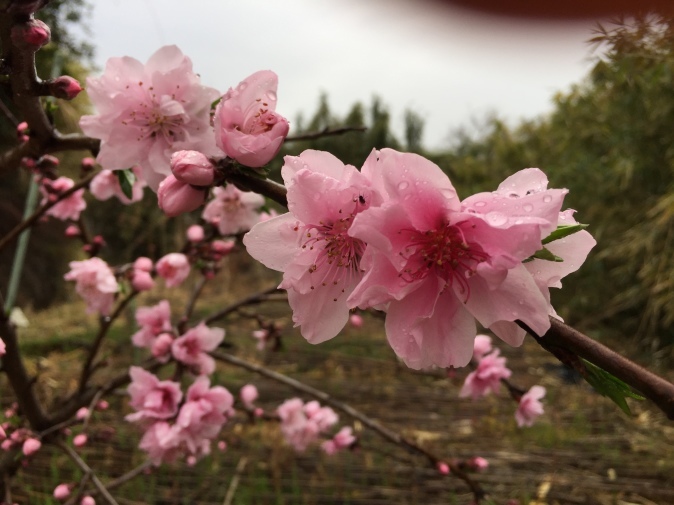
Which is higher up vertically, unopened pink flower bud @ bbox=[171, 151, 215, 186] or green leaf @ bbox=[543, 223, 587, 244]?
green leaf @ bbox=[543, 223, 587, 244]

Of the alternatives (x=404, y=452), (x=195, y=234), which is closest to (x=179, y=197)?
(x=195, y=234)

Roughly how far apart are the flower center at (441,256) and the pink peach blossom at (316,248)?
47mm

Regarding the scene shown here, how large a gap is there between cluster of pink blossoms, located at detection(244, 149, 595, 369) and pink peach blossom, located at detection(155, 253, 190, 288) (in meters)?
0.82

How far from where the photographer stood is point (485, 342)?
46.1 inches

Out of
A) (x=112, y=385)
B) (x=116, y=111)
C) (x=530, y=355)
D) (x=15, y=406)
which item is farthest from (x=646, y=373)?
(x=530, y=355)

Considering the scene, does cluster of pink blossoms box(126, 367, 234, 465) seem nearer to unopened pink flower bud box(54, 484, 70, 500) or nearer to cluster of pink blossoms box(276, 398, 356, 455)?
unopened pink flower bud box(54, 484, 70, 500)

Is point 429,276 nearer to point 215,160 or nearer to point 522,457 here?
point 215,160

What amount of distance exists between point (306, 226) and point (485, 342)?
36.1 inches

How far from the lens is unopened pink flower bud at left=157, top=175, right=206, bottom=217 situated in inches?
15.9

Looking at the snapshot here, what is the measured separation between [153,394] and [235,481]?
0.62 meters

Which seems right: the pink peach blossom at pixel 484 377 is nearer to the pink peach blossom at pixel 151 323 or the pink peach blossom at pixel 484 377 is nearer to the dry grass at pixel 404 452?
the dry grass at pixel 404 452

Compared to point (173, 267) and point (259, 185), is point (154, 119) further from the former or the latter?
point (173, 267)

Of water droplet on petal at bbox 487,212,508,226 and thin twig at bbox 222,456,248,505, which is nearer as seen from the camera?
water droplet on petal at bbox 487,212,508,226

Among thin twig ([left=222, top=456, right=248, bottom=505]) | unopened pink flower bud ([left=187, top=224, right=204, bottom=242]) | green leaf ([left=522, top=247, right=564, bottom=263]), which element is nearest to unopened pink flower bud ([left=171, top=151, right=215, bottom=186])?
green leaf ([left=522, top=247, right=564, bottom=263])
